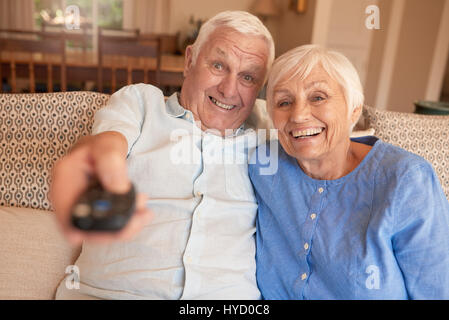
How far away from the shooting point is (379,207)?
3.12ft

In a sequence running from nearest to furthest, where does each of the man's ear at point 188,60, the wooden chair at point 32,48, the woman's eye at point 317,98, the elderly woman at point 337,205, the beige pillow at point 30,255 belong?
1. the elderly woman at point 337,205
2. the woman's eye at point 317,98
3. the beige pillow at point 30,255
4. the man's ear at point 188,60
5. the wooden chair at point 32,48

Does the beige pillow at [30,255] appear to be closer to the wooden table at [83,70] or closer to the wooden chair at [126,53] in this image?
the wooden chair at [126,53]

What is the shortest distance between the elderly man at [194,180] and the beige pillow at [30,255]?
9 cm

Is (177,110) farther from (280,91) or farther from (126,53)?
(126,53)

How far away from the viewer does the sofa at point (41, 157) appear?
1232mm

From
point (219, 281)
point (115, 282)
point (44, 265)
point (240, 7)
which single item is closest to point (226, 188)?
point (219, 281)

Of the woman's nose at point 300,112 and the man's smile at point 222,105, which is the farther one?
the man's smile at point 222,105

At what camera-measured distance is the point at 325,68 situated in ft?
3.35

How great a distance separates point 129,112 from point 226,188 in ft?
1.16

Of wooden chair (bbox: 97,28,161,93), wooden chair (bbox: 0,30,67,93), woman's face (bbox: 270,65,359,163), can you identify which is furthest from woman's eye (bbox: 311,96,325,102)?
wooden chair (bbox: 0,30,67,93)

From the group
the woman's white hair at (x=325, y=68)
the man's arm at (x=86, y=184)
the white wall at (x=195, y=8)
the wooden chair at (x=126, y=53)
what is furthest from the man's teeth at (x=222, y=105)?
the white wall at (x=195, y=8)

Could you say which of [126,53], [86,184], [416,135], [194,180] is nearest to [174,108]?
[194,180]

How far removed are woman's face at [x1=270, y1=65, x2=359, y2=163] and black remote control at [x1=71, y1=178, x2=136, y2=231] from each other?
740 mm

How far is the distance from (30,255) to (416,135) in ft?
4.92
